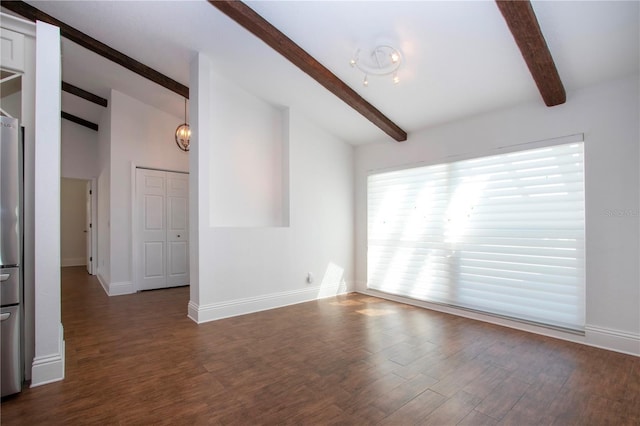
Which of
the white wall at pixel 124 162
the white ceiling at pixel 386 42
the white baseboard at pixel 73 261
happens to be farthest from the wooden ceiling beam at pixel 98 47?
the white baseboard at pixel 73 261

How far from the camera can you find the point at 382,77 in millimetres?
3410

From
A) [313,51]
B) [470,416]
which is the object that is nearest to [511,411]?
[470,416]

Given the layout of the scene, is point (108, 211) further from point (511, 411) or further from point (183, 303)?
point (511, 411)

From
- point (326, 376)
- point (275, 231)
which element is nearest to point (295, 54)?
point (275, 231)

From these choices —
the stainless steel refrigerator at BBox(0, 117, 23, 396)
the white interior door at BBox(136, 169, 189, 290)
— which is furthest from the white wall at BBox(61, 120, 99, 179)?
the stainless steel refrigerator at BBox(0, 117, 23, 396)

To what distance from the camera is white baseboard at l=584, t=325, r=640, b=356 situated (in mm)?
2719

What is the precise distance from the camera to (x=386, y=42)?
2.88 m

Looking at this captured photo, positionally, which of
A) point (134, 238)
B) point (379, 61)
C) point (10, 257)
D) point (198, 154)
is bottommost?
point (134, 238)

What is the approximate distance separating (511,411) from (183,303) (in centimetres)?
409

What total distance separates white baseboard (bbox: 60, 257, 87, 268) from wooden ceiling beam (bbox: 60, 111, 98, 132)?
395 centimetres

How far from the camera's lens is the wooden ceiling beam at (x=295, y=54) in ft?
9.05

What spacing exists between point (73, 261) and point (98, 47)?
7.00 metres

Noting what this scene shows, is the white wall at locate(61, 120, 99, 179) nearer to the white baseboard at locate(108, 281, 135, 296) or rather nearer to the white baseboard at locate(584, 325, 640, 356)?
the white baseboard at locate(108, 281, 135, 296)

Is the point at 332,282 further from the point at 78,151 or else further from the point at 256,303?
the point at 78,151
